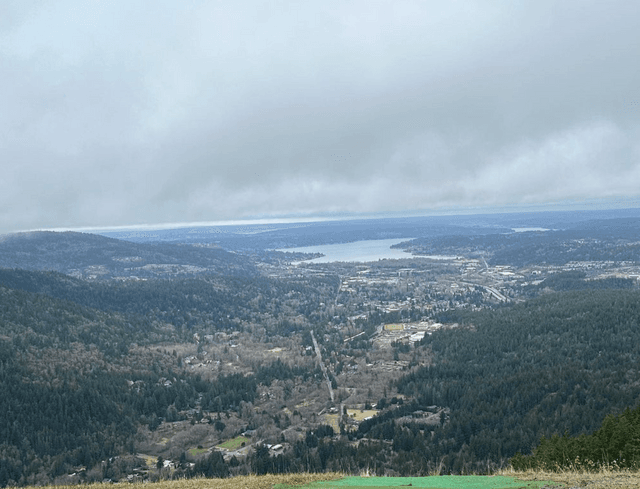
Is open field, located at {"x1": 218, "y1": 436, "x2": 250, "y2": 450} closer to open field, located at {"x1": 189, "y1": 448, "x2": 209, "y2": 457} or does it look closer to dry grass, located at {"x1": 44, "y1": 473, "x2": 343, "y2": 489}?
open field, located at {"x1": 189, "y1": 448, "x2": 209, "y2": 457}

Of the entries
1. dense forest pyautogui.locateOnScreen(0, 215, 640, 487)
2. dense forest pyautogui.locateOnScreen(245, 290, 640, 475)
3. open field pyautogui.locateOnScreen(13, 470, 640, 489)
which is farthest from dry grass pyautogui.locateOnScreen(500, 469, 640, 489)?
dense forest pyautogui.locateOnScreen(245, 290, 640, 475)

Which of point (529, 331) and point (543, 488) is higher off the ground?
point (543, 488)

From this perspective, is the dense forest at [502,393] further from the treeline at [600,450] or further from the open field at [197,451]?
the open field at [197,451]

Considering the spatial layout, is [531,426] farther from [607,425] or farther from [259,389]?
[259,389]

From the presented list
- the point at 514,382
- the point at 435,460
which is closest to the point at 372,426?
the point at 435,460

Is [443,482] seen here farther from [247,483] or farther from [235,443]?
[235,443]

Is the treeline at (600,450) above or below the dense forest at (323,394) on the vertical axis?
above

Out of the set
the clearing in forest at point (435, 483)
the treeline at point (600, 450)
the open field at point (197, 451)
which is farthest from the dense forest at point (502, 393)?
the clearing in forest at point (435, 483)
